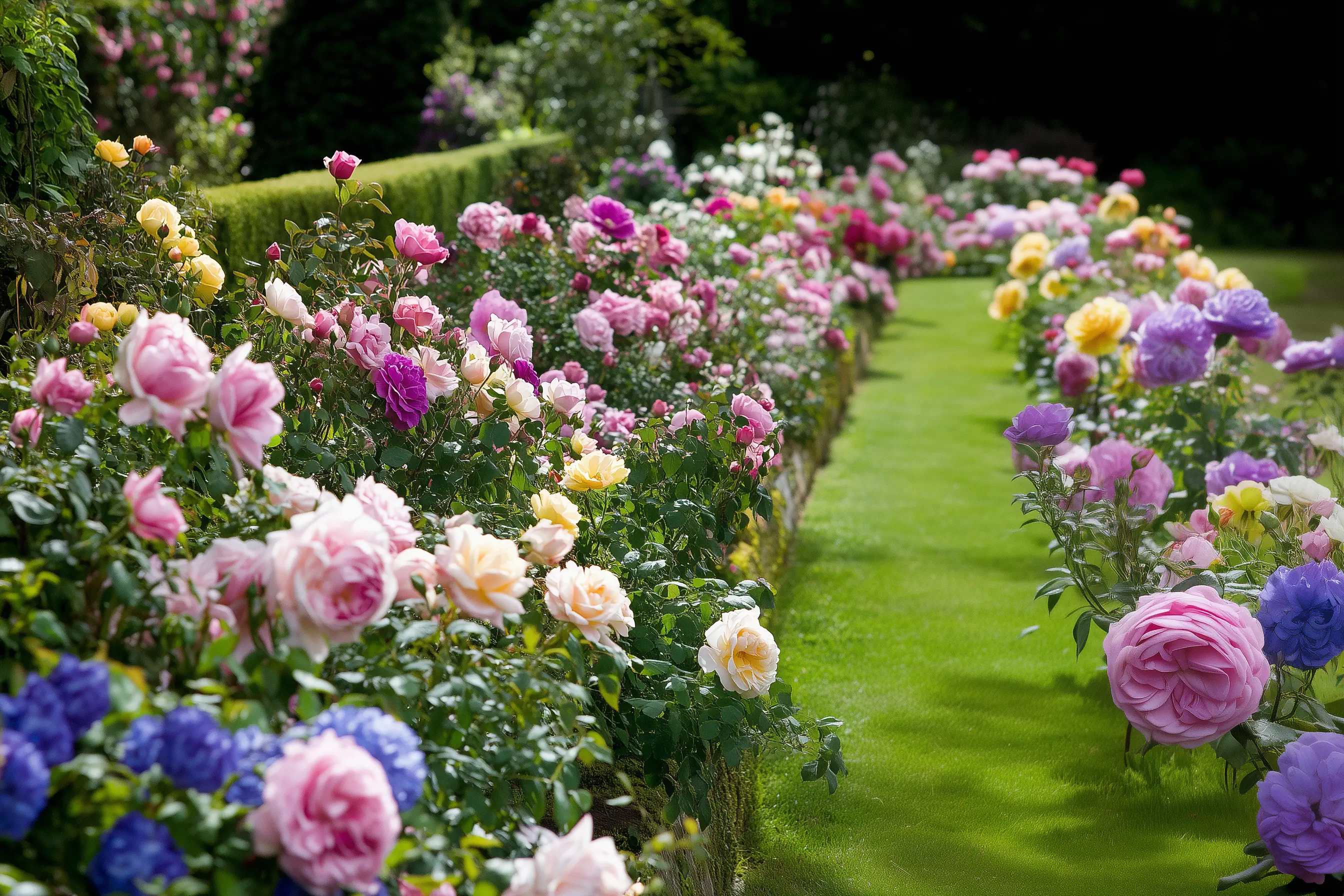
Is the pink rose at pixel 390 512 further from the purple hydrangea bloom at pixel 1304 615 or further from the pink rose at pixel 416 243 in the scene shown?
the purple hydrangea bloom at pixel 1304 615

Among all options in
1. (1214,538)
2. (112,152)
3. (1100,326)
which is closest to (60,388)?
(112,152)

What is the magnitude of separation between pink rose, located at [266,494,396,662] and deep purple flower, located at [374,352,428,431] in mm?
837

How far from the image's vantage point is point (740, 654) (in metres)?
2.09

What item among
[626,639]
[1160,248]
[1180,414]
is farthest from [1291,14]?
[626,639]

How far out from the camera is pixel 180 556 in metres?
1.61

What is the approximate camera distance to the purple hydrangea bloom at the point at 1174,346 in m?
3.50

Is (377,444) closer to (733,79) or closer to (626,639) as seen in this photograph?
(626,639)

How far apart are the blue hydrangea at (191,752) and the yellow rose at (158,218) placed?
1468 millimetres

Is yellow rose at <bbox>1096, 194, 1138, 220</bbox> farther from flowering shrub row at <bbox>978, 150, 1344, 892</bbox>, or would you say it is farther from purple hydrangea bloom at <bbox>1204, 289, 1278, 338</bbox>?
purple hydrangea bloom at <bbox>1204, 289, 1278, 338</bbox>

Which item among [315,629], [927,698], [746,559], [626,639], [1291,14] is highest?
[1291,14]

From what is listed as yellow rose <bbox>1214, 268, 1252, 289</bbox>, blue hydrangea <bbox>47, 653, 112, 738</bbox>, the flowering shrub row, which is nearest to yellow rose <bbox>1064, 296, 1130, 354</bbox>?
the flowering shrub row

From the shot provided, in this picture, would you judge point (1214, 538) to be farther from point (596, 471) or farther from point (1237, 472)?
point (596, 471)

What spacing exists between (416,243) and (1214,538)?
2.06m

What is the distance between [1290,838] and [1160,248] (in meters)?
5.71
